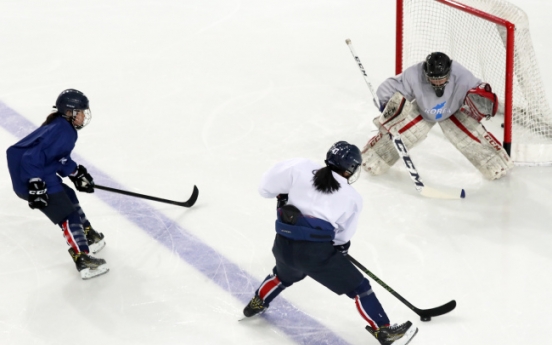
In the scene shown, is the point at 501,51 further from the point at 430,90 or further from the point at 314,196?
the point at 314,196

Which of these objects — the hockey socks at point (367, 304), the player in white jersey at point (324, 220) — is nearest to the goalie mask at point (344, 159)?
the player in white jersey at point (324, 220)

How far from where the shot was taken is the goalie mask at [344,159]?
2.73 m

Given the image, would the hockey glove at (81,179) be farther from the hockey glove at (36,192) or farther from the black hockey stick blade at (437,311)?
the black hockey stick blade at (437,311)

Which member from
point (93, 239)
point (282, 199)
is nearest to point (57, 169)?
point (93, 239)

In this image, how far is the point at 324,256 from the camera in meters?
2.75

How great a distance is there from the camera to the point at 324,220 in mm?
2746

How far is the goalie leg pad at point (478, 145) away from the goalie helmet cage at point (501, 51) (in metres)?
0.17

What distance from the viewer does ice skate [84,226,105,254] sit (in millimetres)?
3594

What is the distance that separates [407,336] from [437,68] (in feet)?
4.70

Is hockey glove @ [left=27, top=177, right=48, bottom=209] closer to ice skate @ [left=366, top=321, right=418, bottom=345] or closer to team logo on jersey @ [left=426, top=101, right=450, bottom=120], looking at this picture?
ice skate @ [left=366, top=321, right=418, bottom=345]

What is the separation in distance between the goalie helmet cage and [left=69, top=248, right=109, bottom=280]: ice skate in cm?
224

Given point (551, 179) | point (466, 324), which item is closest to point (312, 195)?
point (466, 324)

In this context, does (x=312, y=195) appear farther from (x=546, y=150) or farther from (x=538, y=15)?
(x=538, y=15)

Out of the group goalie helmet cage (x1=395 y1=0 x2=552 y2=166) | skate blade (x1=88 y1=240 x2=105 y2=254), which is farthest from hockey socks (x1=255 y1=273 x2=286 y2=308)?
goalie helmet cage (x1=395 y1=0 x2=552 y2=166)
